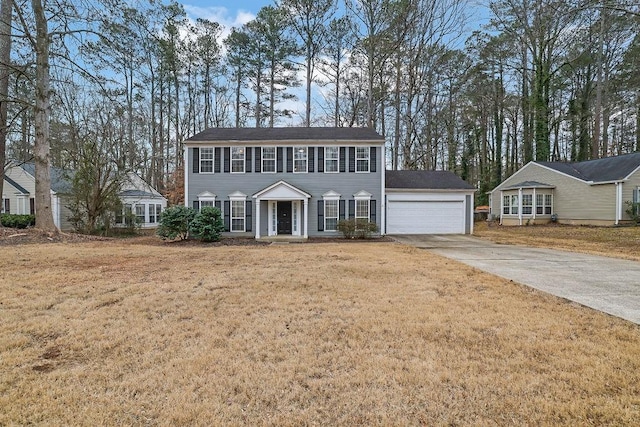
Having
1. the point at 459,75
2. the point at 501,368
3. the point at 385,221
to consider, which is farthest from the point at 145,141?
the point at 501,368

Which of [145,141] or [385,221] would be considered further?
[145,141]

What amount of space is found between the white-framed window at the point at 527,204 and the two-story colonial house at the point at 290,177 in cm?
1260

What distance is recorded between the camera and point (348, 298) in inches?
199

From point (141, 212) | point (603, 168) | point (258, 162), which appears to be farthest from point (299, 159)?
point (603, 168)

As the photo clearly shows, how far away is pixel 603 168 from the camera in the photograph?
19.9 m

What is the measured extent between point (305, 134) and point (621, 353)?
14.9 m

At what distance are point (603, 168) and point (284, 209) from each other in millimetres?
19578

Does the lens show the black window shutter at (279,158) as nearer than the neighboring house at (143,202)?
Yes

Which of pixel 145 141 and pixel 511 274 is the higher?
pixel 145 141

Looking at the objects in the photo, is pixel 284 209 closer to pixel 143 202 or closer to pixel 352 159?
pixel 352 159

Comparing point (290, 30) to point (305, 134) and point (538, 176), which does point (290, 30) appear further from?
point (538, 176)

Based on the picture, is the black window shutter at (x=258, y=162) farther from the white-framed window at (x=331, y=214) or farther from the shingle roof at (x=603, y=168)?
the shingle roof at (x=603, y=168)

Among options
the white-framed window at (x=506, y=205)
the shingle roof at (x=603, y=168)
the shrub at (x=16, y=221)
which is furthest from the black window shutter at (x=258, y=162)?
the shingle roof at (x=603, y=168)

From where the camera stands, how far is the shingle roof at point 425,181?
17.5 metres
